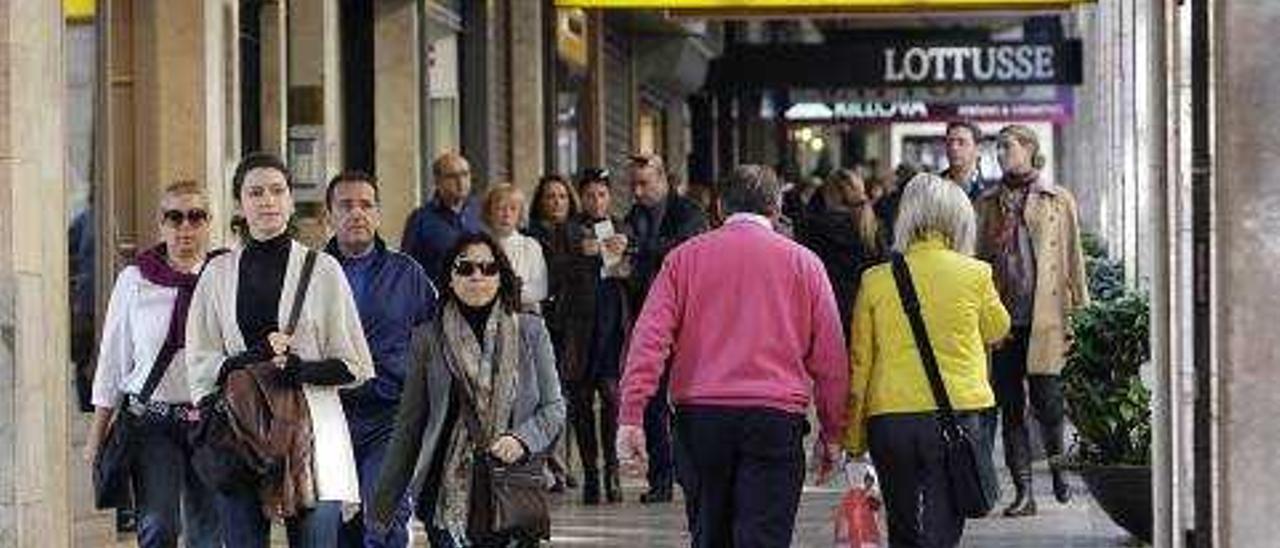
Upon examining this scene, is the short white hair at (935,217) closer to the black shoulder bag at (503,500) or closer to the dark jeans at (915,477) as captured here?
the dark jeans at (915,477)

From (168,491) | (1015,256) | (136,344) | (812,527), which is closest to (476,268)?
(136,344)

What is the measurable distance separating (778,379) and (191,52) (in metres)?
5.58

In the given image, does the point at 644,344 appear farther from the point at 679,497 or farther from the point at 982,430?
the point at 679,497

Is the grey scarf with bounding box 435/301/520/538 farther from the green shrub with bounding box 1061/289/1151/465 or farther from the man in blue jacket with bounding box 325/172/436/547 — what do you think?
the green shrub with bounding box 1061/289/1151/465

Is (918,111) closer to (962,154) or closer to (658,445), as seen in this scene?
(658,445)

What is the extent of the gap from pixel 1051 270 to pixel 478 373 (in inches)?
225

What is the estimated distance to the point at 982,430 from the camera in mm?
11359

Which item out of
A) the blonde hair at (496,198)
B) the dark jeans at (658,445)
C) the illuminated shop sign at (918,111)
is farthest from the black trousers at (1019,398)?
the illuminated shop sign at (918,111)

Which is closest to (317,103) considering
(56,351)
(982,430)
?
(56,351)

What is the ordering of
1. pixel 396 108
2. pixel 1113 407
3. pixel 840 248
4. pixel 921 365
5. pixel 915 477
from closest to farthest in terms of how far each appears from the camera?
pixel 921 365 < pixel 915 477 < pixel 1113 407 < pixel 840 248 < pixel 396 108

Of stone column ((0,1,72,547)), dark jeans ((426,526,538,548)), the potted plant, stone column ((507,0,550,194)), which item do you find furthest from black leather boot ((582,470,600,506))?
stone column ((507,0,550,194))

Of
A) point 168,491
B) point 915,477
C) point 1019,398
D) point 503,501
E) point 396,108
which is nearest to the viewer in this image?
point 503,501

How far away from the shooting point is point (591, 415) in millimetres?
16750

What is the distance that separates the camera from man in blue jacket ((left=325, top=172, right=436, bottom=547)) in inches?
461
